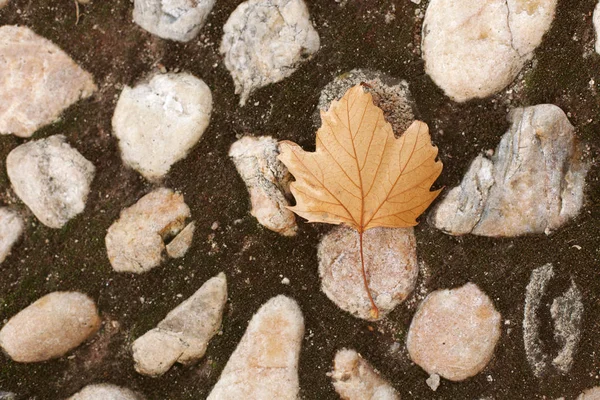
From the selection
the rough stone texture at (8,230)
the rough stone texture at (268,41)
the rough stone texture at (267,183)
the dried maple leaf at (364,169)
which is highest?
the rough stone texture at (268,41)

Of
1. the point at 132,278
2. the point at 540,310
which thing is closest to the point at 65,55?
the point at 132,278

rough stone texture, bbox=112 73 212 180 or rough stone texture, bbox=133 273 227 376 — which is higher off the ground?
rough stone texture, bbox=112 73 212 180

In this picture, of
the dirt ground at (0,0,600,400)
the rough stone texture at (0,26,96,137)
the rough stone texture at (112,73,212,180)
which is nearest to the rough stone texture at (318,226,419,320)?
the dirt ground at (0,0,600,400)

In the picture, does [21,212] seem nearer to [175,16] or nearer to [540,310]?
[175,16]

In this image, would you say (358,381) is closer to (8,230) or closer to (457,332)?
(457,332)

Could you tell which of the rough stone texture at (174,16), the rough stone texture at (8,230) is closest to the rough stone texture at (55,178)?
the rough stone texture at (8,230)

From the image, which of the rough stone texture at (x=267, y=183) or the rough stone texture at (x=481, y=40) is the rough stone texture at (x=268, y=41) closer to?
the rough stone texture at (x=267, y=183)

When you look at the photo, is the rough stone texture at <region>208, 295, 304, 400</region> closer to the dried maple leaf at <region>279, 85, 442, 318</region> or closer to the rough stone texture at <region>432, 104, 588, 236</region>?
the dried maple leaf at <region>279, 85, 442, 318</region>
